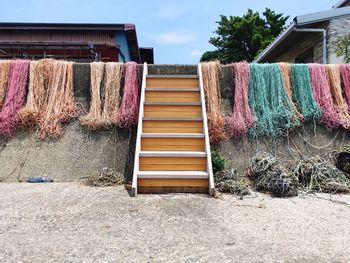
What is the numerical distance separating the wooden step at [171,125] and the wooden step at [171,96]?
0.50 metres

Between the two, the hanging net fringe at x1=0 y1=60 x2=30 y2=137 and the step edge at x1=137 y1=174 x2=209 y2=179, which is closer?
the step edge at x1=137 y1=174 x2=209 y2=179

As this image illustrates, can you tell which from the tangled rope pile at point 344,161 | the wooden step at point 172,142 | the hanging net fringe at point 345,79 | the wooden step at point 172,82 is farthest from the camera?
the hanging net fringe at point 345,79

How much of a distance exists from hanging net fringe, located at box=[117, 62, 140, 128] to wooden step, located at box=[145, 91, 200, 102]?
22 centimetres

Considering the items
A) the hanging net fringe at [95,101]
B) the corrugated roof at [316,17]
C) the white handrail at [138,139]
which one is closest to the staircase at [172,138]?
the white handrail at [138,139]

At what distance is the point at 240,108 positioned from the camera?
5.78 m

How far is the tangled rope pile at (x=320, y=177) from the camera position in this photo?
4879mm

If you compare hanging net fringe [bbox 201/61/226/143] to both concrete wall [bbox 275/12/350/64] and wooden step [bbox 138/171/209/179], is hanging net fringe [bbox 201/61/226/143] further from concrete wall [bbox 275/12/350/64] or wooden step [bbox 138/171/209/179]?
concrete wall [bbox 275/12/350/64]

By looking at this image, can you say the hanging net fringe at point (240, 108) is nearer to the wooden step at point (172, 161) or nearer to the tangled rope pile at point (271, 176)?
the tangled rope pile at point (271, 176)

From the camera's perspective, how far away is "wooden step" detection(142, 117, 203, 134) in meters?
5.13

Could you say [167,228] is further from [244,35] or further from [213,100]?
[244,35]

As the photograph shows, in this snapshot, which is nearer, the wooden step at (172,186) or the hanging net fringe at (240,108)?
the wooden step at (172,186)

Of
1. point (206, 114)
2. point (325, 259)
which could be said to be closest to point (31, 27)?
point (206, 114)

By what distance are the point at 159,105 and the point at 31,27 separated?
29.3 feet

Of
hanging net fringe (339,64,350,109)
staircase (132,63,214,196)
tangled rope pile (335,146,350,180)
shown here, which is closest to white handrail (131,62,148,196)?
staircase (132,63,214,196)
